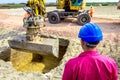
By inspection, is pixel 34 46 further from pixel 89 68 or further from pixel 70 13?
pixel 70 13

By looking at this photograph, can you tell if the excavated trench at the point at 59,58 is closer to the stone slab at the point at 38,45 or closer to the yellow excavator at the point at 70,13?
the stone slab at the point at 38,45

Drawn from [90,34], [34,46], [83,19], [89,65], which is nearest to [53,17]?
[83,19]

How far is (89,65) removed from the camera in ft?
9.59

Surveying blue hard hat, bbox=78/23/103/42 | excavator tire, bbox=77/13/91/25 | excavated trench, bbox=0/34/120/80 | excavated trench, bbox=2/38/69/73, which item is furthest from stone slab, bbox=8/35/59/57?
excavator tire, bbox=77/13/91/25

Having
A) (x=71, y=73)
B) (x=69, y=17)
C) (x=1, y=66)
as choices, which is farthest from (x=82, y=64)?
(x=69, y=17)

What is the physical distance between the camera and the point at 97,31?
3033mm

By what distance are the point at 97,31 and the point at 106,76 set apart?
1.60 ft

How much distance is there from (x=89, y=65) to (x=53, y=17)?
1292cm

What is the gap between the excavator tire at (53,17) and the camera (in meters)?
15.6

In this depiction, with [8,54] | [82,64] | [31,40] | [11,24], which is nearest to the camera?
[82,64]

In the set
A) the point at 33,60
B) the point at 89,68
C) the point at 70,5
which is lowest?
the point at 33,60

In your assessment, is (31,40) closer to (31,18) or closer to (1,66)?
(31,18)

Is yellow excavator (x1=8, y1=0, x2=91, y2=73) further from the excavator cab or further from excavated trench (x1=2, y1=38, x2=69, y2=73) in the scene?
the excavator cab

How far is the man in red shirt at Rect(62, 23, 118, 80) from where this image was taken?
2.92 meters
